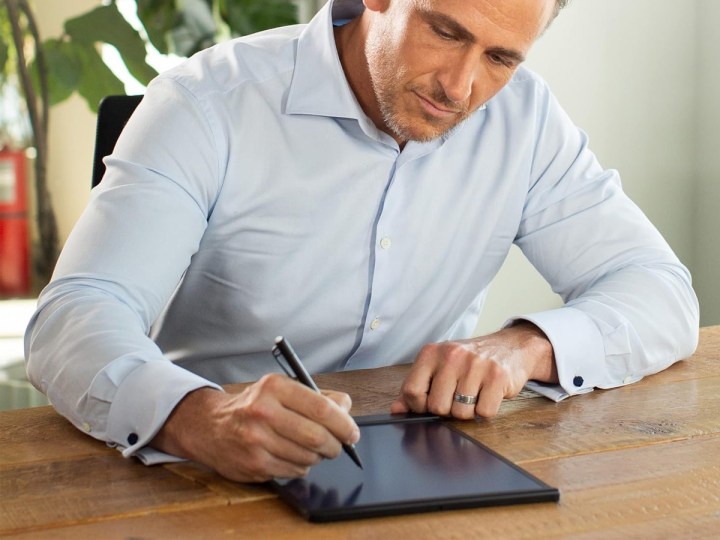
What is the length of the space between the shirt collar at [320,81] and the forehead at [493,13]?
0.21 metres

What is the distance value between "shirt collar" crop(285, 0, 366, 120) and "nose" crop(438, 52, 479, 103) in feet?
0.65

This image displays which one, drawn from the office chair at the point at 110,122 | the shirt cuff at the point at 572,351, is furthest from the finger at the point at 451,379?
→ the office chair at the point at 110,122

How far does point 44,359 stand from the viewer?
1226 mm

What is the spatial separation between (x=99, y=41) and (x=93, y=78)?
139 millimetres

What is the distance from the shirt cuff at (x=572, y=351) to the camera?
138 cm

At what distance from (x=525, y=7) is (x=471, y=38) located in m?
0.10

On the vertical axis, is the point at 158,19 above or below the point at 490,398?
above

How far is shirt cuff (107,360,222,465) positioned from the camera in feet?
3.51

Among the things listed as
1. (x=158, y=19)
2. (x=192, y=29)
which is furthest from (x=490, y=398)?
(x=158, y=19)

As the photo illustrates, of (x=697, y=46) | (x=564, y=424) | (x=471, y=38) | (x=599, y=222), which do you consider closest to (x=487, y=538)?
(x=564, y=424)

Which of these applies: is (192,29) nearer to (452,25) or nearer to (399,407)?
(452,25)

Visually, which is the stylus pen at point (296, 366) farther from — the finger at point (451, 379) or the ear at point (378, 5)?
the ear at point (378, 5)

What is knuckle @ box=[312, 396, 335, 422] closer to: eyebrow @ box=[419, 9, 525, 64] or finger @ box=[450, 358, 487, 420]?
finger @ box=[450, 358, 487, 420]

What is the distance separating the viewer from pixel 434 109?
1.53m
